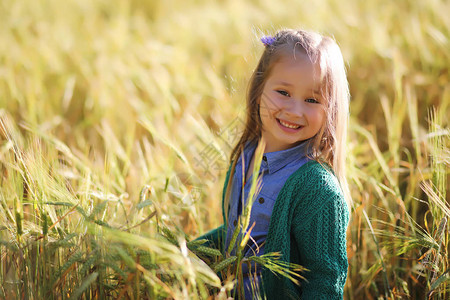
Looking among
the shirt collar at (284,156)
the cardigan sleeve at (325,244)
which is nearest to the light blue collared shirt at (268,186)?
the shirt collar at (284,156)

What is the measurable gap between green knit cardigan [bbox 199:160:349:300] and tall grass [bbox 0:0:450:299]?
0.07 meters

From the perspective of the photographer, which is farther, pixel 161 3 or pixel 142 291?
pixel 161 3

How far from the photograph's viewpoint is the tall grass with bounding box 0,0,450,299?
964 mm

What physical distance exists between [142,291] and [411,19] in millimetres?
2055

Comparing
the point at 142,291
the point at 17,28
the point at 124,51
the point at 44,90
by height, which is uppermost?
the point at 17,28

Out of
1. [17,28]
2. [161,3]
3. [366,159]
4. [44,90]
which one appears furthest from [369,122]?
[161,3]

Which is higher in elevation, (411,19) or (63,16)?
(63,16)

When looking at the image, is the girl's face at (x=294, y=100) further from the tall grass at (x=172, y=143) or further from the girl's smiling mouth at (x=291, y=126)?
the tall grass at (x=172, y=143)

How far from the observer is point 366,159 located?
1.78 meters

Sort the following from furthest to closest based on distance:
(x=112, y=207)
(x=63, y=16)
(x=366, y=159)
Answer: (x=63, y=16) < (x=366, y=159) < (x=112, y=207)

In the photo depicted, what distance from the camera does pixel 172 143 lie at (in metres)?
1.39

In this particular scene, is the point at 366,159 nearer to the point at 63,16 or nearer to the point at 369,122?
the point at 369,122

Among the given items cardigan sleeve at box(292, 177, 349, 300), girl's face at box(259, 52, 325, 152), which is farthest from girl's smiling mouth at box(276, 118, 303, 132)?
cardigan sleeve at box(292, 177, 349, 300)

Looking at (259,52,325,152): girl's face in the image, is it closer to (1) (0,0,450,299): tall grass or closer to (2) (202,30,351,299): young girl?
(2) (202,30,351,299): young girl
